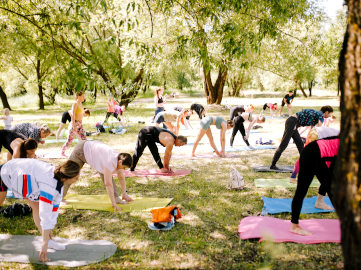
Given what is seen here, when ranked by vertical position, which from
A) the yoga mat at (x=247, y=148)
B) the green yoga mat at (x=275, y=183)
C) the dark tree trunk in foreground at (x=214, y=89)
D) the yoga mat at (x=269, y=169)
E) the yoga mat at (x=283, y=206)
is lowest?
the yoga mat at (x=283, y=206)

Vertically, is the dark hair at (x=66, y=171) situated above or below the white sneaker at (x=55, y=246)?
above

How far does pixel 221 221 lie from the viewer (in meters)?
4.27

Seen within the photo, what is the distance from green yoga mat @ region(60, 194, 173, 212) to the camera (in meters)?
4.71

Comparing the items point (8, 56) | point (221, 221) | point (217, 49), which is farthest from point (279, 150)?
point (8, 56)

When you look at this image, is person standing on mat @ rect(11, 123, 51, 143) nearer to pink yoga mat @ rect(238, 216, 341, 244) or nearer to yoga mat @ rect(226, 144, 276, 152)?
pink yoga mat @ rect(238, 216, 341, 244)

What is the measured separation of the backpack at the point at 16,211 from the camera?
14.4ft

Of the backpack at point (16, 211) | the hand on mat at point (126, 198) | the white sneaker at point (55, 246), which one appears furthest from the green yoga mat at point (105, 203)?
the white sneaker at point (55, 246)

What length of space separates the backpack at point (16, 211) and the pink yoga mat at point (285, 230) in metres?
3.04

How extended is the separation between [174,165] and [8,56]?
20503 mm

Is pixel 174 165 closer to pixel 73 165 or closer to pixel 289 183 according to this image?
pixel 289 183

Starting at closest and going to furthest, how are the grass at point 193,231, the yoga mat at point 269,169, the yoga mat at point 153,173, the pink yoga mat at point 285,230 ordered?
the grass at point 193,231 → the pink yoga mat at point 285,230 → the yoga mat at point 153,173 → the yoga mat at point 269,169

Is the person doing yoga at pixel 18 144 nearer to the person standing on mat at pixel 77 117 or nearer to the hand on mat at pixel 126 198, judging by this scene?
the hand on mat at pixel 126 198

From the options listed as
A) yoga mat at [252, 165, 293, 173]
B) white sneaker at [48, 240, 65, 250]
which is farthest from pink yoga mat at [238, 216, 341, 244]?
yoga mat at [252, 165, 293, 173]

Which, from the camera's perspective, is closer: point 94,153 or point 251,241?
point 251,241
